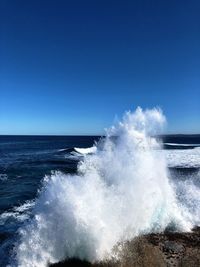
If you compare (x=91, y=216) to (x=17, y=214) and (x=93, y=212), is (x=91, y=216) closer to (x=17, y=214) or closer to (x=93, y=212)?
(x=93, y=212)

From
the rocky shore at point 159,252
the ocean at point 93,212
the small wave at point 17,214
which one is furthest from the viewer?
the small wave at point 17,214

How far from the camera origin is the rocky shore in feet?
34.8

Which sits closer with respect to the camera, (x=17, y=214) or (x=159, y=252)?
(x=159, y=252)

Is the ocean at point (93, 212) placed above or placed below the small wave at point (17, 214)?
above

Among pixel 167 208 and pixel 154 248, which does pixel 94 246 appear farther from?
pixel 167 208

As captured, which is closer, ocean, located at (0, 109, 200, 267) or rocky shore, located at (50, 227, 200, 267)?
rocky shore, located at (50, 227, 200, 267)

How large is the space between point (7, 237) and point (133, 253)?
601cm

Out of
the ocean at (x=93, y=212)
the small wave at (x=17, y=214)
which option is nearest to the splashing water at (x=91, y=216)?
the ocean at (x=93, y=212)

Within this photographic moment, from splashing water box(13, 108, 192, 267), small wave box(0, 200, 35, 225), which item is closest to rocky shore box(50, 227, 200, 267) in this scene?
splashing water box(13, 108, 192, 267)

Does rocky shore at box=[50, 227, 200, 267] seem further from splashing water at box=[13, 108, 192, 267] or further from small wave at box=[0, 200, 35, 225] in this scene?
small wave at box=[0, 200, 35, 225]

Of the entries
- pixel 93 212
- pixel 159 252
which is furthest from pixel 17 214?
pixel 159 252

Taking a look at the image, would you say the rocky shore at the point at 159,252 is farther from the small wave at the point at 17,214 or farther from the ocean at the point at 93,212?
the small wave at the point at 17,214

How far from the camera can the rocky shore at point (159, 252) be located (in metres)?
Answer: 10.6

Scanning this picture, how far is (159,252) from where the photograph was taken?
11727 mm
